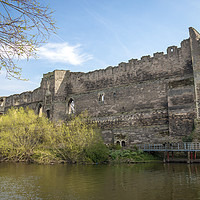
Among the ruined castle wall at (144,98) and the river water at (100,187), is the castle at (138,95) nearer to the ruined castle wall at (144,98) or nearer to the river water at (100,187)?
the ruined castle wall at (144,98)

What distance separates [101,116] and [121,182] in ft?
47.9

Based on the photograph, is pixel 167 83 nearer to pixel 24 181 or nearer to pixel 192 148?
pixel 192 148

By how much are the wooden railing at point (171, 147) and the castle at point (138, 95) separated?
68 centimetres

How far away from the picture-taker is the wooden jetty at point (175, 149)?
1638 centimetres

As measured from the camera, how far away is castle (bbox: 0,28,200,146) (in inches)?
751

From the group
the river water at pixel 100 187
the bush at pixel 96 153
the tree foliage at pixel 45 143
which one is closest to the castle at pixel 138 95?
the bush at pixel 96 153

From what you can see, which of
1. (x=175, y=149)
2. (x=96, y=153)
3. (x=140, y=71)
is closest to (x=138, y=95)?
(x=140, y=71)

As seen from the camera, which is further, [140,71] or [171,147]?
[140,71]

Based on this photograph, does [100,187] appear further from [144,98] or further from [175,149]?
[144,98]

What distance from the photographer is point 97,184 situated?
9.84 metres

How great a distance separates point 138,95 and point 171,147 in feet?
21.8

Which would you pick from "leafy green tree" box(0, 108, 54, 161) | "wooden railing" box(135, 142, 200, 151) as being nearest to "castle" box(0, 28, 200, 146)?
"wooden railing" box(135, 142, 200, 151)

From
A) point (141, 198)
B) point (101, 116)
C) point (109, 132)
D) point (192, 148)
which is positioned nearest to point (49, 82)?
A: point (101, 116)

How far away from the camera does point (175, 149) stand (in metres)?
17.2
